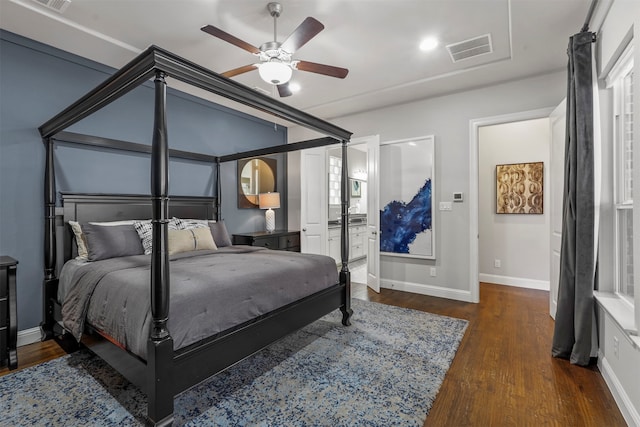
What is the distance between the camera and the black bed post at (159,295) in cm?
156

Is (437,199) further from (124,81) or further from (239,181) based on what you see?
(124,81)

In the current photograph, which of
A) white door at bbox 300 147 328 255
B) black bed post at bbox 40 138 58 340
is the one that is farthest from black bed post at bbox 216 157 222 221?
black bed post at bbox 40 138 58 340

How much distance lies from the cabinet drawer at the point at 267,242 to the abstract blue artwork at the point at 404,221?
5.29ft

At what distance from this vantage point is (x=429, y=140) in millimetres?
4211

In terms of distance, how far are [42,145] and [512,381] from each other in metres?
4.33

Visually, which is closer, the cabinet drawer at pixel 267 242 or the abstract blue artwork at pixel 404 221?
the abstract blue artwork at pixel 404 221

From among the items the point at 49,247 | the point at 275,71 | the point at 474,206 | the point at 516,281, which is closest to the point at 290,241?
the point at 474,206

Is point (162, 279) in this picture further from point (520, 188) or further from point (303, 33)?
point (520, 188)

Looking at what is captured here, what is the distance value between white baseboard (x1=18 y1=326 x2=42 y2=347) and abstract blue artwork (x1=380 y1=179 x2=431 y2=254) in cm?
400

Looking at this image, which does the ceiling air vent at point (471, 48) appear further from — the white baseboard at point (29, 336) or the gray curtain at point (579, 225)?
the white baseboard at point (29, 336)

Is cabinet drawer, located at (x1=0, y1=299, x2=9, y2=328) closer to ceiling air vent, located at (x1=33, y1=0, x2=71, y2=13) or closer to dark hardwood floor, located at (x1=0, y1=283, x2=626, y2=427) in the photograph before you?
dark hardwood floor, located at (x1=0, y1=283, x2=626, y2=427)

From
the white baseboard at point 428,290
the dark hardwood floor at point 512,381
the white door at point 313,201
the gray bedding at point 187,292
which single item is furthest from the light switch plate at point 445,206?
the gray bedding at point 187,292

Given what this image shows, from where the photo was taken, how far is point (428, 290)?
427 centimetres

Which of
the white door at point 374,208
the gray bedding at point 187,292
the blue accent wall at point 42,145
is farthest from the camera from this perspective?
the white door at point 374,208
